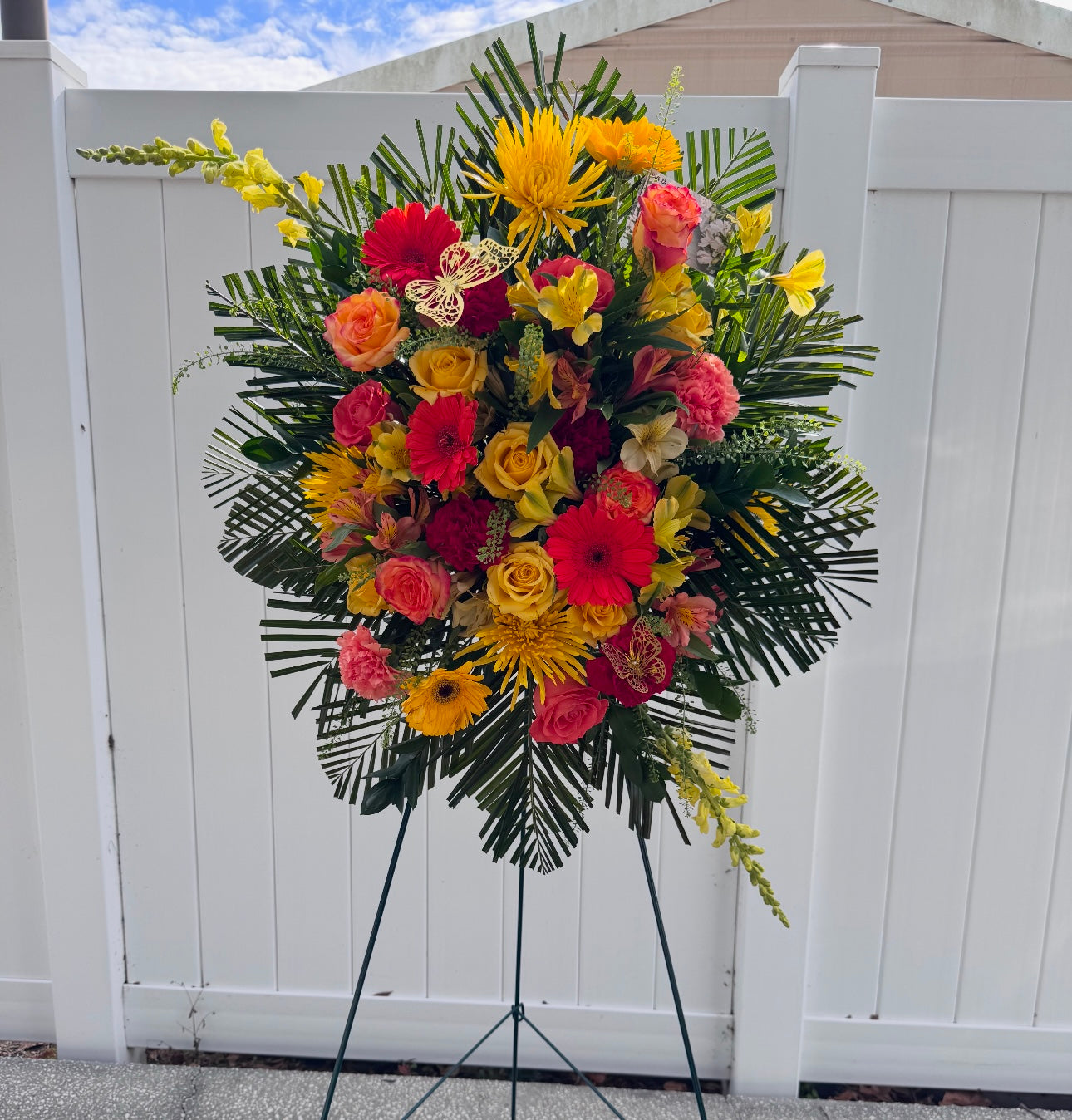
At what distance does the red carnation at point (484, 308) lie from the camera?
701 mm

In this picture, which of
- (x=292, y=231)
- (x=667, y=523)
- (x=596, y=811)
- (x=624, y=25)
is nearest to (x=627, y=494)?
(x=667, y=523)

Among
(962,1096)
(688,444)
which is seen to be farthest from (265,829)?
(962,1096)

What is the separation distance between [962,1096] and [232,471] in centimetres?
179

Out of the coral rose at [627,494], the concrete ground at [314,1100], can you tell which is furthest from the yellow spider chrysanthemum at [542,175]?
the concrete ground at [314,1100]

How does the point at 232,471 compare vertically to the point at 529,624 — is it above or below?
above

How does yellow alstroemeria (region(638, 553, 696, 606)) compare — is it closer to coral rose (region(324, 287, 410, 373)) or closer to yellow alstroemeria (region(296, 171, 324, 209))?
coral rose (region(324, 287, 410, 373))

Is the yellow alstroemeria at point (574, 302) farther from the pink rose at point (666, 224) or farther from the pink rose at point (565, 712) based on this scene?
the pink rose at point (565, 712)

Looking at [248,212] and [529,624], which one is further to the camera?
[248,212]

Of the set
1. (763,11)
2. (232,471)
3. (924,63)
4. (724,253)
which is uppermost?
(763,11)

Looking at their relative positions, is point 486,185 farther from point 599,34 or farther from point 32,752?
point 599,34

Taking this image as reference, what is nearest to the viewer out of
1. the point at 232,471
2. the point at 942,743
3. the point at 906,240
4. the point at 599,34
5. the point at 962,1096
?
the point at 232,471

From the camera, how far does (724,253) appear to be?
764mm

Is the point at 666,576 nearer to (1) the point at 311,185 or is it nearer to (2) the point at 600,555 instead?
(2) the point at 600,555

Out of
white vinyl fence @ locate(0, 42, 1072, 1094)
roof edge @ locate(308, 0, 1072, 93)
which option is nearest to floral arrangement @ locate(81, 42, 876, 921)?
white vinyl fence @ locate(0, 42, 1072, 1094)
